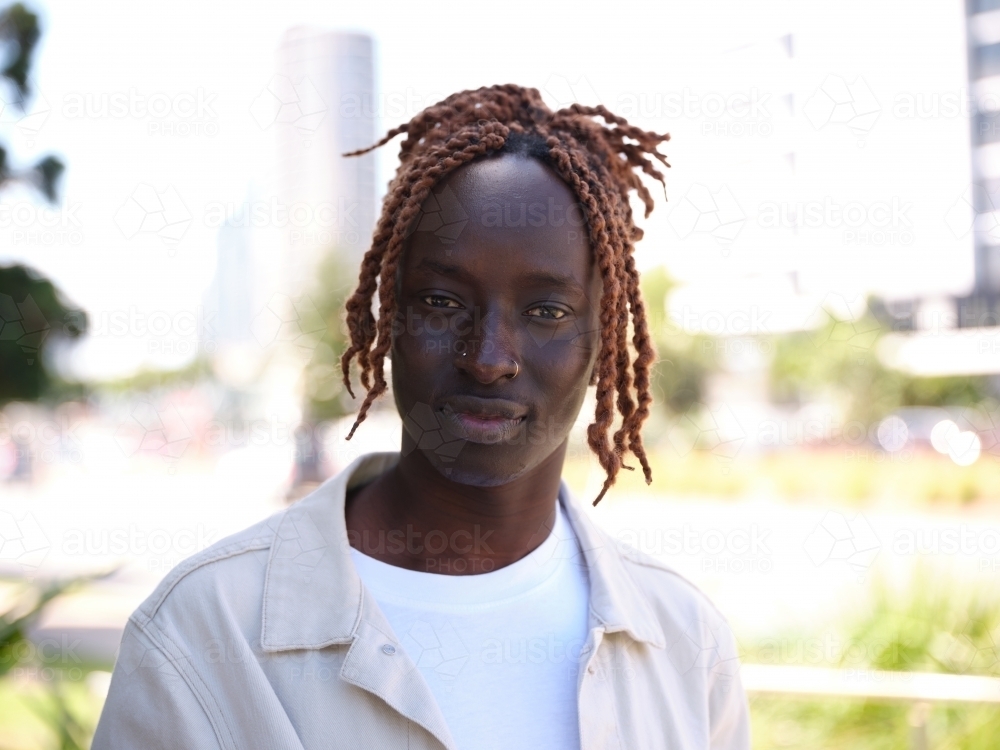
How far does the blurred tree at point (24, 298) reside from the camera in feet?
9.17

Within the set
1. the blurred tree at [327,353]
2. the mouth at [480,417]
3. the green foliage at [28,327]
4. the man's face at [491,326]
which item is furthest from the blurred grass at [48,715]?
the blurred tree at [327,353]

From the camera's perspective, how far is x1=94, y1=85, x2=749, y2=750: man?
47.6 inches

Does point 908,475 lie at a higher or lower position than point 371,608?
lower

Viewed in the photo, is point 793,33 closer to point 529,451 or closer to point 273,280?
point 273,280

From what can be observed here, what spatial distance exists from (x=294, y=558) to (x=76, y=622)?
446 centimetres

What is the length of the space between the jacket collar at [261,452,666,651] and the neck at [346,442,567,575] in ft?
0.21

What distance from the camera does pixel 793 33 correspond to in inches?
1318

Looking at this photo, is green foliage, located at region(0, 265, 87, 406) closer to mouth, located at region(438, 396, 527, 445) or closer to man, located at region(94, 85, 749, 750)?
man, located at region(94, 85, 749, 750)

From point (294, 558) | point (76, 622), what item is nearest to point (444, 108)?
point (294, 558)

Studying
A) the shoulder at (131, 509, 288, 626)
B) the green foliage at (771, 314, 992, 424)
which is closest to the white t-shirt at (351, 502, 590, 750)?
the shoulder at (131, 509, 288, 626)

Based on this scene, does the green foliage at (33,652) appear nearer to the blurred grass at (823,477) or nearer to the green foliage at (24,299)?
the green foliage at (24,299)

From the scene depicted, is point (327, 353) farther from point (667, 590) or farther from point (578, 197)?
point (578, 197)

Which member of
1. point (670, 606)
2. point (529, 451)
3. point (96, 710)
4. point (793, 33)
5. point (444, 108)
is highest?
point (793, 33)

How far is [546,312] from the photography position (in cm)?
135
